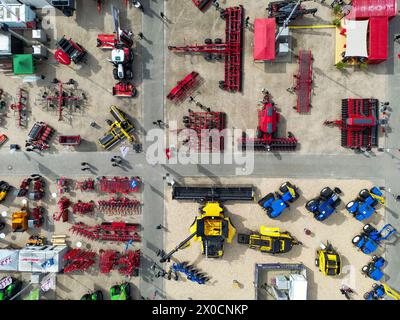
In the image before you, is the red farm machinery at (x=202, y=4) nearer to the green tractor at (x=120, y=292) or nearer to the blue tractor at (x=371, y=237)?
the blue tractor at (x=371, y=237)

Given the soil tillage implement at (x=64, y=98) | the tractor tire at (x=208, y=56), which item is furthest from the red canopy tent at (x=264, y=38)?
the soil tillage implement at (x=64, y=98)

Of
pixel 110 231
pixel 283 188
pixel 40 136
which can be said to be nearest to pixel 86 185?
pixel 110 231

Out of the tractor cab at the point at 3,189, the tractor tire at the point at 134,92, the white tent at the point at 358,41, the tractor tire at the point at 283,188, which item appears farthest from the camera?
the tractor cab at the point at 3,189

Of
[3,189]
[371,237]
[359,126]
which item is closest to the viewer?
[359,126]

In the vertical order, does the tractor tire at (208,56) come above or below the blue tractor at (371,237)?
above

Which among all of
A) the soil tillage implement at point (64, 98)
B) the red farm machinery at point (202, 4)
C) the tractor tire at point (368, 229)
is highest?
the red farm machinery at point (202, 4)

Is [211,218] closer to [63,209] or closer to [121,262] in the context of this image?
[121,262]

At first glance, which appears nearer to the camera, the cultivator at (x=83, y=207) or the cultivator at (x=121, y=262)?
the cultivator at (x=121, y=262)
